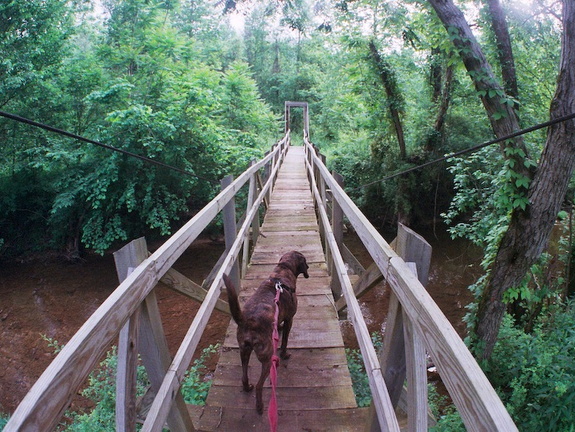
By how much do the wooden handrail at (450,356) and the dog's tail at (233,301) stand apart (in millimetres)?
806

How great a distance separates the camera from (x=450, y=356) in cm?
90

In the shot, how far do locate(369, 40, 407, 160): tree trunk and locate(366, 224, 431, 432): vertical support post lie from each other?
11598mm

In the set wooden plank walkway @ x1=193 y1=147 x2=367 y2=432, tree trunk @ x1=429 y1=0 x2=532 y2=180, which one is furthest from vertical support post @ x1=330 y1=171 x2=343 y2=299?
tree trunk @ x1=429 y1=0 x2=532 y2=180

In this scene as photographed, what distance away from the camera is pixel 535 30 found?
Answer: 6.29 metres

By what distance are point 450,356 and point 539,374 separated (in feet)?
12.8

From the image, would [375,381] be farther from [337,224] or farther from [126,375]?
[337,224]

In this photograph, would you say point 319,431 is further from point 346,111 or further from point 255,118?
point 346,111

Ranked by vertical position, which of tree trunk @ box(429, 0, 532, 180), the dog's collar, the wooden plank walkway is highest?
tree trunk @ box(429, 0, 532, 180)

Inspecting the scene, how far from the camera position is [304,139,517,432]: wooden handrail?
733 mm

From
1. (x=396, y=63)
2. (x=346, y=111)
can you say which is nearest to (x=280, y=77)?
(x=346, y=111)

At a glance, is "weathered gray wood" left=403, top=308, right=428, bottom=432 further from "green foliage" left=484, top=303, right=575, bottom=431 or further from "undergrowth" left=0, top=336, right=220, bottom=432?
"undergrowth" left=0, top=336, right=220, bottom=432

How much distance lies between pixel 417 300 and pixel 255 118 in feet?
48.6

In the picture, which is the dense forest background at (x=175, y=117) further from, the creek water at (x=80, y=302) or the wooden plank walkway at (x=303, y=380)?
the wooden plank walkway at (x=303, y=380)

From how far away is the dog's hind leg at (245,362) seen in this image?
2.15 meters
